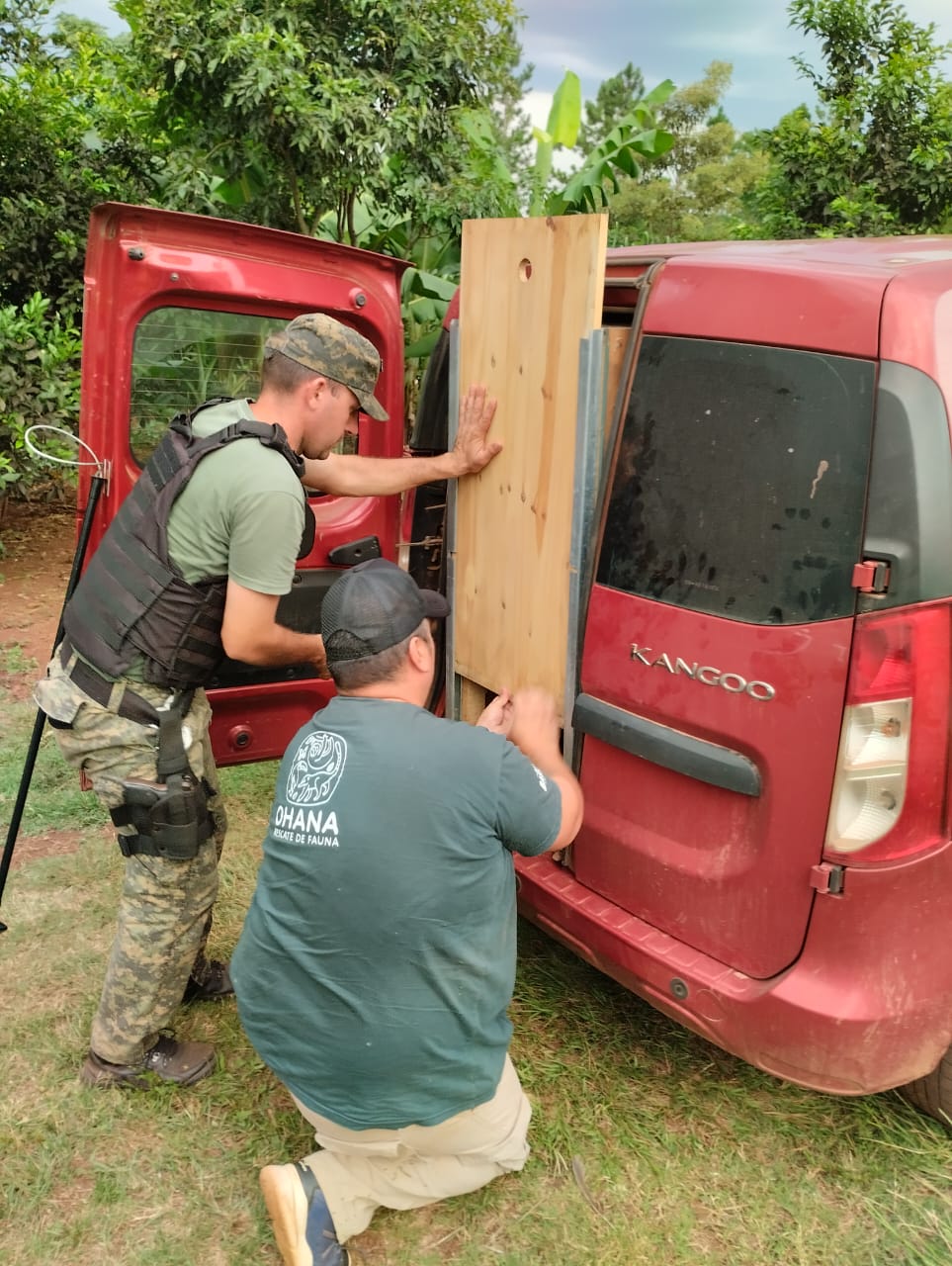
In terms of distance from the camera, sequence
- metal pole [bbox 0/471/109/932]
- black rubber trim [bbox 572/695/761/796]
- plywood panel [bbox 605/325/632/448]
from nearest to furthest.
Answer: black rubber trim [bbox 572/695/761/796] < plywood panel [bbox 605/325/632/448] < metal pole [bbox 0/471/109/932]

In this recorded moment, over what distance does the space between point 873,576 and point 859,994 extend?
83 centimetres

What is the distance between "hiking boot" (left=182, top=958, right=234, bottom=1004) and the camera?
3012 millimetres

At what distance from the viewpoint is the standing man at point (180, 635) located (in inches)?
95.0

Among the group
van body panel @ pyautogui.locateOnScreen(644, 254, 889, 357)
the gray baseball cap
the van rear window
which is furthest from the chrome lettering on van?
van body panel @ pyautogui.locateOnScreen(644, 254, 889, 357)

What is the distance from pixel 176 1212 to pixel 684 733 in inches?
62.6

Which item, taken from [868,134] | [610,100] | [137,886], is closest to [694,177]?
[610,100]

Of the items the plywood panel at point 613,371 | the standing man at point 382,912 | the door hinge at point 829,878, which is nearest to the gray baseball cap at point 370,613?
the standing man at point 382,912

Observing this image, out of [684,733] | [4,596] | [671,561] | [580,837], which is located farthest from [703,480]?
[4,596]

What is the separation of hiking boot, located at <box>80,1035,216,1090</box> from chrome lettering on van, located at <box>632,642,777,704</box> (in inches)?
64.7

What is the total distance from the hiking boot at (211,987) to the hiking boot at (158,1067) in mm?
258

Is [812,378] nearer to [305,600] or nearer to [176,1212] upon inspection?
[305,600]

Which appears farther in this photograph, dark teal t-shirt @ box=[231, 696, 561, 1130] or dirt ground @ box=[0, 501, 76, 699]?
dirt ground @ box=[0, 501, 76, 699]

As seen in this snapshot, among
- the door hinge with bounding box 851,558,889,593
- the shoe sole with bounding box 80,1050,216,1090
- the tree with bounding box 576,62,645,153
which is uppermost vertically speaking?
the tree with bounding box 576,62,645,153

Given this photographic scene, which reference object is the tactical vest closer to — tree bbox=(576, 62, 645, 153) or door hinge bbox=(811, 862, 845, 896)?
door hinge bbox=(811, 862, 845, 896)
